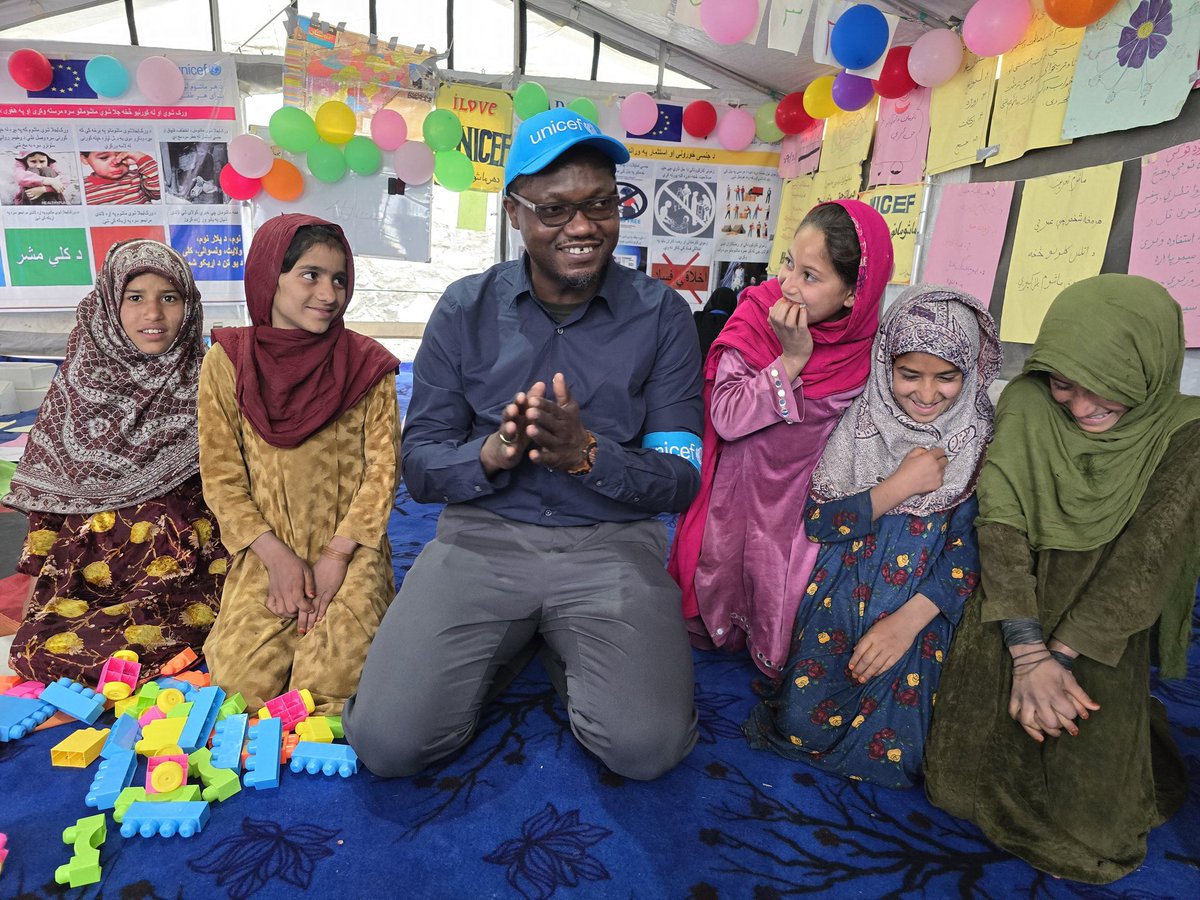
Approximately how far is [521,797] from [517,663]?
432 millimetres

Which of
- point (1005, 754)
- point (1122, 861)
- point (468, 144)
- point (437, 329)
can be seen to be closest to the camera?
point (1122, 861)

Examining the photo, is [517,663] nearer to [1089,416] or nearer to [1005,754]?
[1005,754]

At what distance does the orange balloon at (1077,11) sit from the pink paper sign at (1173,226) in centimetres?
57

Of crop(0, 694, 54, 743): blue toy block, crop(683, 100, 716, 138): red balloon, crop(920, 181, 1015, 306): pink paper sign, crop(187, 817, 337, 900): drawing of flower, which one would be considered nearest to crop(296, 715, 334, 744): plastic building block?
crop(187, 817, 337, 900): drawing of flower

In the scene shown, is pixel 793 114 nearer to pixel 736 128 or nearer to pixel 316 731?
pixel 736 128

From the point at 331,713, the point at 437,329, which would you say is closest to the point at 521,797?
the point at 331,713

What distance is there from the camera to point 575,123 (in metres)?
1.64

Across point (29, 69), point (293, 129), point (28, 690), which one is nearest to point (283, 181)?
point (293, 129)

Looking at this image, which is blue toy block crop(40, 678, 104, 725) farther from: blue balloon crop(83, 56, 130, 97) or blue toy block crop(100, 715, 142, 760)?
blue balloon crop(83, 56, 130, 97)

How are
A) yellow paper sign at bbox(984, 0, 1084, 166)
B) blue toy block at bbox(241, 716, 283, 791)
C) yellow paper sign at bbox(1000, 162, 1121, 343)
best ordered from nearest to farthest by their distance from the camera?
1. blue toy block at bbox(241, 716, 283, 791)
2. yellow paper sign at bbox(1000, 162, 1121, 343)
3. yellow paper sign at bbox(984, 0, 1084, 166)

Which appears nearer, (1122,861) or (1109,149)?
(1122,861)

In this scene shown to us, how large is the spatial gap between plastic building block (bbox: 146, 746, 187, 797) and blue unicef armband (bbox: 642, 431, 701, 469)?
122 centimetres

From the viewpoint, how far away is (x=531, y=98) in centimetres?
514

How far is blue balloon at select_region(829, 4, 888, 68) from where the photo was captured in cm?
337
